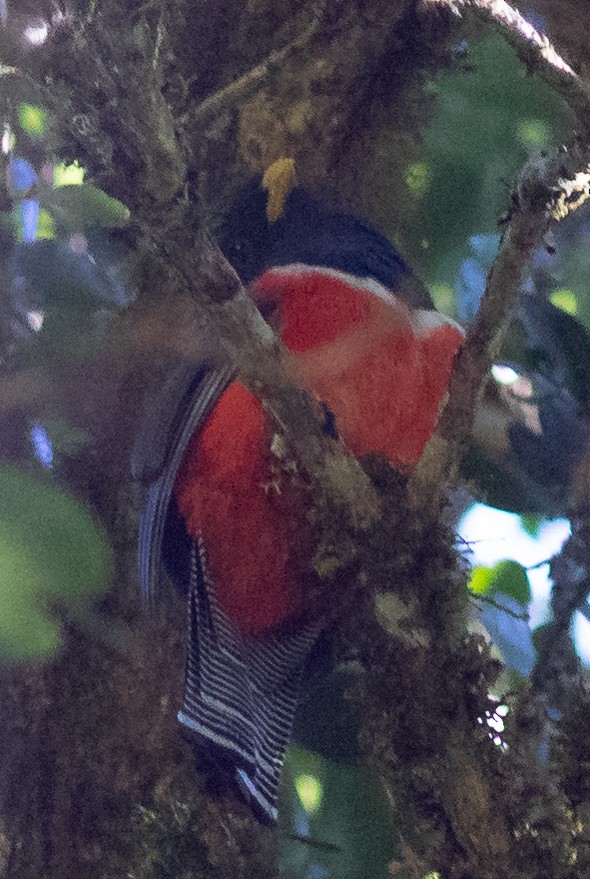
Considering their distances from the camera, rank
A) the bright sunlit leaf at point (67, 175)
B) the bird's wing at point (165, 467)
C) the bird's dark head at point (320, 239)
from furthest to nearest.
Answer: the bird's dark head at point (320, 239) → the bird's wing at point (165, 467) → the bright sunlit leaf at point (67, 175)

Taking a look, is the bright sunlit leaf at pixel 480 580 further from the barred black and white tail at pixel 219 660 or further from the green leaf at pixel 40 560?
the green leaf at pixel 40 560

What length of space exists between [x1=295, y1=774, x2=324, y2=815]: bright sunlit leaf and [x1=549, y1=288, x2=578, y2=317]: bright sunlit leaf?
0.59 metres

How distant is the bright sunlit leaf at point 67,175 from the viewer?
Result: 76 cm

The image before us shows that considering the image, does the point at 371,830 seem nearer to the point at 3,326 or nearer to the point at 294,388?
the point at 294,388

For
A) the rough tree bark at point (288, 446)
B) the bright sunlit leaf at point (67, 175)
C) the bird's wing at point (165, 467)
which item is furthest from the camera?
the bird's wing at point (165, 467)

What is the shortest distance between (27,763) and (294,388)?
47 centimetres

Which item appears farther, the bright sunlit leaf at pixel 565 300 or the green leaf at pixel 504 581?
the bright sunlit leaf at pixel 565 300

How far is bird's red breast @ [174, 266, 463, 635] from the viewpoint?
0.85 metres

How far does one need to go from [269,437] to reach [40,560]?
0.26 metres

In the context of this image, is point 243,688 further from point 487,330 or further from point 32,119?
point 32,119

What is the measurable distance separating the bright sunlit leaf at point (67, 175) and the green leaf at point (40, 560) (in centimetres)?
30

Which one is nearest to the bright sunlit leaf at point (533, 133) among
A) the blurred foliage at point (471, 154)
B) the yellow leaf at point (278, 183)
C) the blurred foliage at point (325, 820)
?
the blurred foliage at point (471, 154)

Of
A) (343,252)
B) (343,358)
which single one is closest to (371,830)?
(343,358)

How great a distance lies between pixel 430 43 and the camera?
99 centimetres
